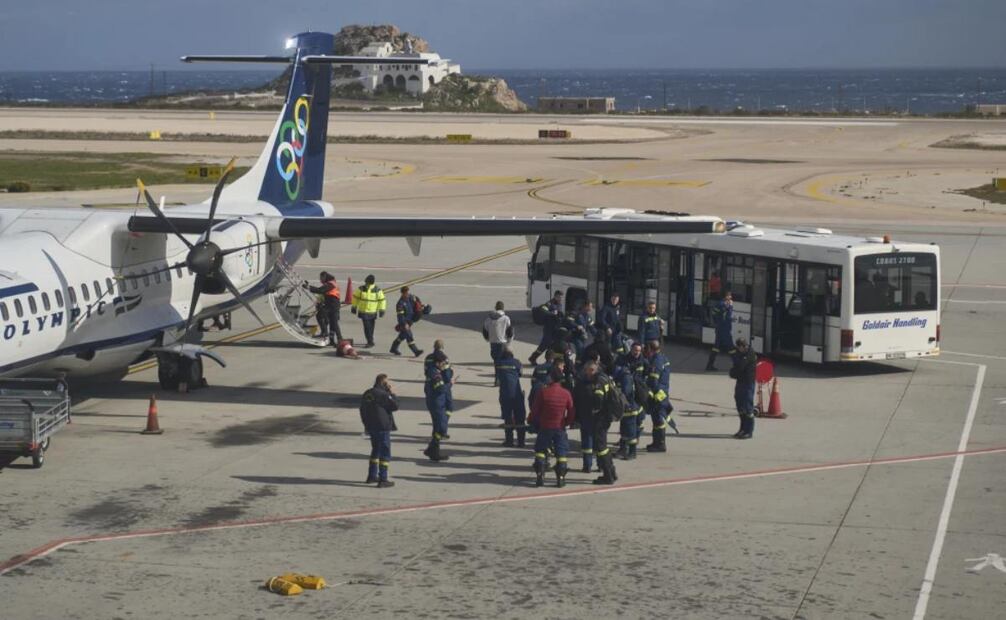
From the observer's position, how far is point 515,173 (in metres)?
71.8

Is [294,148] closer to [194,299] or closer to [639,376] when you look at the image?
[194,299]

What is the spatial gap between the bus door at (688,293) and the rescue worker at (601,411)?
10552 millimetres

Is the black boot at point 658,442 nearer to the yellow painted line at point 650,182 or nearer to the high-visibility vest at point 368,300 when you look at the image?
the high-visibility vest at point 368,300

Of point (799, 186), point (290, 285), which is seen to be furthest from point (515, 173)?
point (290, 285)

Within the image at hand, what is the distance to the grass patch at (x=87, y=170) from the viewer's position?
210 ft

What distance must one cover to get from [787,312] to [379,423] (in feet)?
37.4

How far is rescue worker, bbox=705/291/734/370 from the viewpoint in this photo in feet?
87.4

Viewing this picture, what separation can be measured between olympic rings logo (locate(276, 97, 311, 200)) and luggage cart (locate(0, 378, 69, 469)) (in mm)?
10292

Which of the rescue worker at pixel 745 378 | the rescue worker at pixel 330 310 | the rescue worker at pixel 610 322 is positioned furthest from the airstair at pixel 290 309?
the rescue worker at pixel 745 378

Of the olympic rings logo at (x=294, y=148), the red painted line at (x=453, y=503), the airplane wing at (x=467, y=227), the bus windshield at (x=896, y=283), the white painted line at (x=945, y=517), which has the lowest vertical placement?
the red painted line at (x=453, y=503)

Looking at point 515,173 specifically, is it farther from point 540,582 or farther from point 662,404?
point 540,582

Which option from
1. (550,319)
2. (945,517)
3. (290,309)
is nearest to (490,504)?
(945,517)

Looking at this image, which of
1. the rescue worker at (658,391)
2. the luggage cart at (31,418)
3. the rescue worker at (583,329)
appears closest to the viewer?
the luggage cart at (31,418)

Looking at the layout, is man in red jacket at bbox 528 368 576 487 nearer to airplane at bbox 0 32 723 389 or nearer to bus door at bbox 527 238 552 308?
airplane at bbox 0 32 723 389
